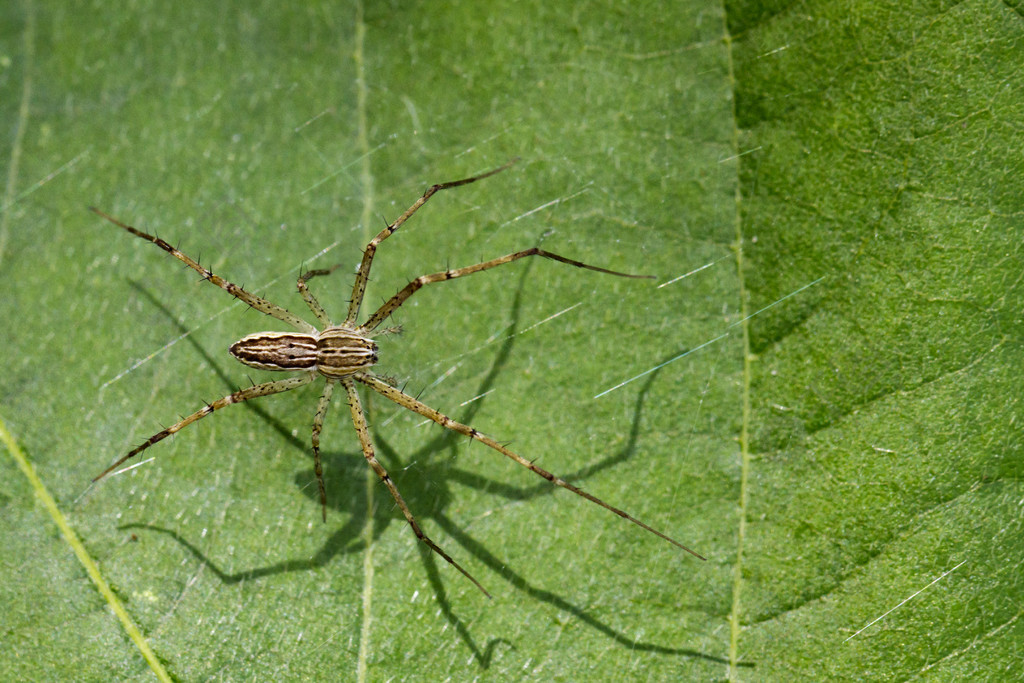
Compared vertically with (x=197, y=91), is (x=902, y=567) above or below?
below

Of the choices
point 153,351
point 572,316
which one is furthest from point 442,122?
point 153,351

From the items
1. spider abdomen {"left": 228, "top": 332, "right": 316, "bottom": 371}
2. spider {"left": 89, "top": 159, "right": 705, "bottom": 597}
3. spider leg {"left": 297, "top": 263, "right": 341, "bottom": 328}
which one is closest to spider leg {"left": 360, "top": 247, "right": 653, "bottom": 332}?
spider {"left": 89, "top": 159, "right": 705, "bottom": 597}

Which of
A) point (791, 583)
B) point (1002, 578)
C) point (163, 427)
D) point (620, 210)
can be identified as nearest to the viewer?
point (1002, 578)

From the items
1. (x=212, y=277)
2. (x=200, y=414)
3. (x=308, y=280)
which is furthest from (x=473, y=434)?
(x=212, y=277)

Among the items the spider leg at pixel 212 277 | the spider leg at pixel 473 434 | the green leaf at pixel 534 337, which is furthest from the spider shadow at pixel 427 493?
the spider leg at pixel 212 277

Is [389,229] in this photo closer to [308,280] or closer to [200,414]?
[308,280]

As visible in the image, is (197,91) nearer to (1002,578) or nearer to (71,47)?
(71,47)

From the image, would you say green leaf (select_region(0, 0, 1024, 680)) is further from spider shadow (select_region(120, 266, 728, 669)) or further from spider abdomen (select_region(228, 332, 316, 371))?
→ spider abdomen (select_region(228, 332, 316, 371))
